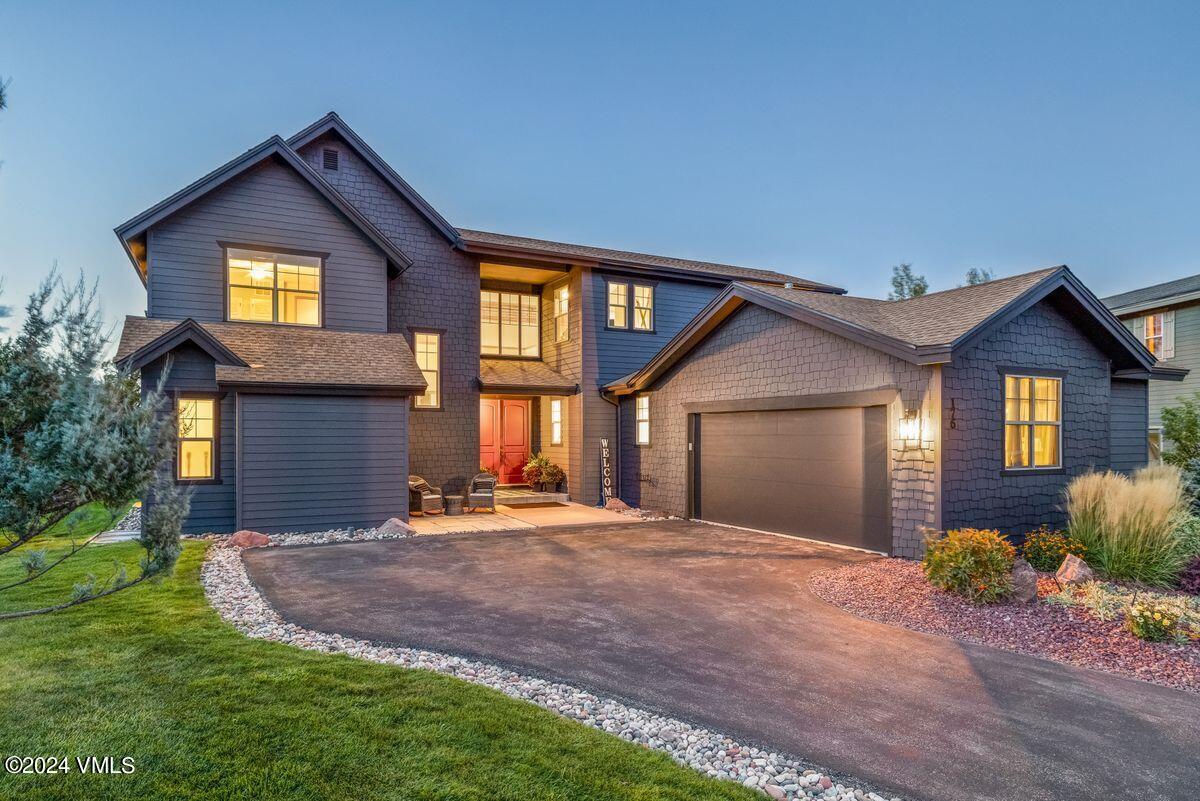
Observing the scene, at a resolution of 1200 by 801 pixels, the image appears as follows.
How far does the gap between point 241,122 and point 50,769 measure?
32.6 metres

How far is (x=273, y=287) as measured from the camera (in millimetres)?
12430

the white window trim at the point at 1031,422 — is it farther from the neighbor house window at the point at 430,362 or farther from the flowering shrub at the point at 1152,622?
the neighbor house window at the point at 430,362

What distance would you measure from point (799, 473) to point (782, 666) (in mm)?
6211

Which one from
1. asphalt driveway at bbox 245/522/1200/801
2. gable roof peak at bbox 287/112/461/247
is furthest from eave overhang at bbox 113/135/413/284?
asphalt driveway at bbox 245/522/1200/801

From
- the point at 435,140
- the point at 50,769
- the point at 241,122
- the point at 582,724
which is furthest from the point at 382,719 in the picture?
the point at 435,140

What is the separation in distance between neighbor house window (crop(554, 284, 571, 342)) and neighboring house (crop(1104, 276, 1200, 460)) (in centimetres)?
1491

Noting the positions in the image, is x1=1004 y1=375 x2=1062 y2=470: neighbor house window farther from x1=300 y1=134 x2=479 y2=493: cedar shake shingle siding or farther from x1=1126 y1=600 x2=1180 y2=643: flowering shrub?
x1=300 y1=134 x2=479 y2=493: cedar shake shingle siding

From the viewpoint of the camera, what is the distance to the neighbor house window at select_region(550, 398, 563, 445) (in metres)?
16.2

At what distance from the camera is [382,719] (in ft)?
12.1

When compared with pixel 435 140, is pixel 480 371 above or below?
below

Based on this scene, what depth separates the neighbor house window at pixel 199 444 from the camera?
10.7m

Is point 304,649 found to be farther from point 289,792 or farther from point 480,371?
point 480,371

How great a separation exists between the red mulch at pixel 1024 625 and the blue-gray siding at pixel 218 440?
9421mm
